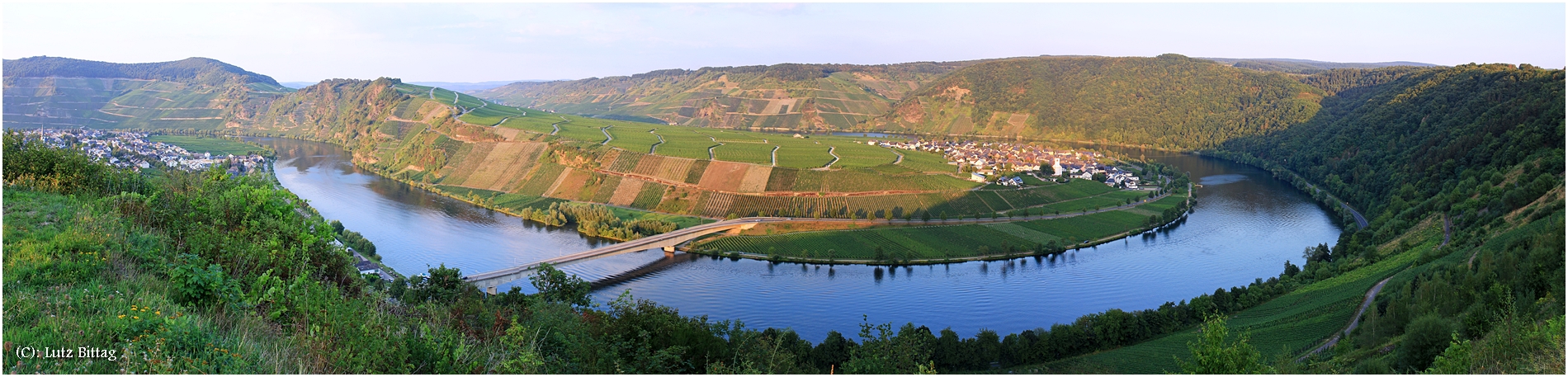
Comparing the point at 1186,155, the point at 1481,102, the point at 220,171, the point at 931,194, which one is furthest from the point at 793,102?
the point at 220,171

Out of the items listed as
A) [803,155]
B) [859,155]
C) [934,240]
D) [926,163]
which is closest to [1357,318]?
[934,240]

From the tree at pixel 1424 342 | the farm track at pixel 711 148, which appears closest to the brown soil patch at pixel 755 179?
the farm track at pixel 711 148

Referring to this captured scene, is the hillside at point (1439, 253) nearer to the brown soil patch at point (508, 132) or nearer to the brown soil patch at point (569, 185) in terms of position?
the brown soil patch at point (569, 185)

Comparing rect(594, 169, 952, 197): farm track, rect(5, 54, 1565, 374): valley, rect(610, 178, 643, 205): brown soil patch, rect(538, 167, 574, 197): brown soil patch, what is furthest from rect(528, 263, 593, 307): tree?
rect(538, 167, 574, 197): brown soil patch

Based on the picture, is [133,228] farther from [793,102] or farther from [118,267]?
[793,102]

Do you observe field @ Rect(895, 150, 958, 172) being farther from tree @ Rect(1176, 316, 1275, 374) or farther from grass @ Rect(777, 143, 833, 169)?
tree @ Rect(1176, 316, 1275, 374)
